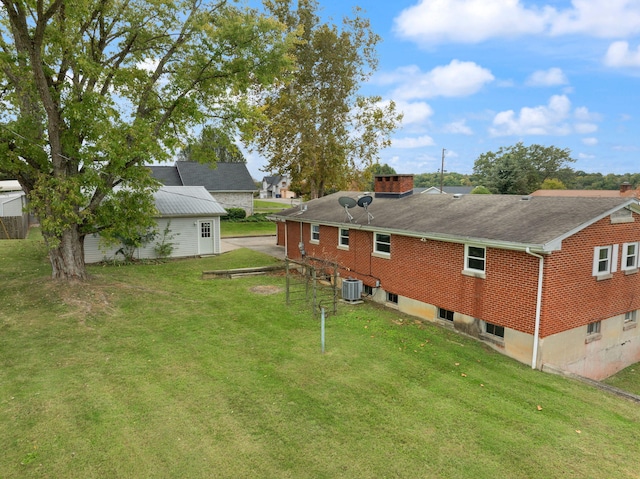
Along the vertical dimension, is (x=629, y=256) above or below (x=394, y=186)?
below

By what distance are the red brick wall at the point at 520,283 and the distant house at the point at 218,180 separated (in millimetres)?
35074

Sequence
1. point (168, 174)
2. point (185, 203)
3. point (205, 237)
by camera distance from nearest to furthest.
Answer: point (205, 237) < point (185, 203) < point (168, 174)

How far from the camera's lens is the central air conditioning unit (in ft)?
53.4

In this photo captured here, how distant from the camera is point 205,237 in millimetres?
25734

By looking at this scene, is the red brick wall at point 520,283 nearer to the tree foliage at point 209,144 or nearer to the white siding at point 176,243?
the tree foliage at point 209,144

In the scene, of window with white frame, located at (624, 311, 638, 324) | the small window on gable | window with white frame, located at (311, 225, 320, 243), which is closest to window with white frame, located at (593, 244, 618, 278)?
window with white frame, located at (624, 311, 638, 324)

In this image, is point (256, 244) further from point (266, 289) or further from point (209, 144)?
point (266, 289)

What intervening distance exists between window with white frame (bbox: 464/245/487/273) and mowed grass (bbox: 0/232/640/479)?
2302 mm

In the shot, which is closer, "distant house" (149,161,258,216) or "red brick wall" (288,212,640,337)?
"red brick wall" (288,212,640,337)

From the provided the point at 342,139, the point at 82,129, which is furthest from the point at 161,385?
the point at 342,139

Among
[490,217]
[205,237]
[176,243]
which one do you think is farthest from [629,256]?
[176,243]

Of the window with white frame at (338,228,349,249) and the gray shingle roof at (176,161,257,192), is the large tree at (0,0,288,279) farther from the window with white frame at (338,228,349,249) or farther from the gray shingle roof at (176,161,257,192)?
the gray shingle roof at (176,161,257,192)

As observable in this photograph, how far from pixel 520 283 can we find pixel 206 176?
4225cm

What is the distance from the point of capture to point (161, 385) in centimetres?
891
